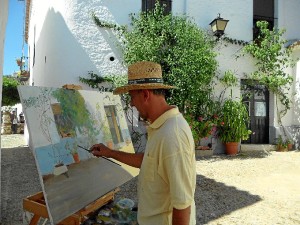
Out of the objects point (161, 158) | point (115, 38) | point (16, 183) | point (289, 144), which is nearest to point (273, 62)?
point (289, 144)

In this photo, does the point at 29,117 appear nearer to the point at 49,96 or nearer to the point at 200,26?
the point at 49,96

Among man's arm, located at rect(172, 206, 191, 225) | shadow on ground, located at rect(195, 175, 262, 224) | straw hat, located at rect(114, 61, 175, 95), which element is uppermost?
straw hat, located at rect(114, 61, 175, 95)

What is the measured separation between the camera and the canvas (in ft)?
7.06

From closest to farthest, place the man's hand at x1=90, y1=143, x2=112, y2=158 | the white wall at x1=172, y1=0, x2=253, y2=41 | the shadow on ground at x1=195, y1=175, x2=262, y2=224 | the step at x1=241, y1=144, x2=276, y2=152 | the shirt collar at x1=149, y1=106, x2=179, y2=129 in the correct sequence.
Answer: the shirt collar at x1=149, y1=106, x2=179, y2=129, the man's hand at x1=90, y1=143, x2=112, y2=158, the shadow on ground at x1=195, y1=175, x2=262, y2=224, the white wall at x1=172, y1=0, x2=253, y2=41, the step at x1=241, y1=144, x2=276, y2=152

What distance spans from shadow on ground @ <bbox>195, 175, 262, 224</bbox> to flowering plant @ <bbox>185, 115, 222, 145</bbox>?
2.75 meters

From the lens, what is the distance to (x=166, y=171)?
5.09 feet

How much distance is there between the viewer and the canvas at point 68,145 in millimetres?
2150

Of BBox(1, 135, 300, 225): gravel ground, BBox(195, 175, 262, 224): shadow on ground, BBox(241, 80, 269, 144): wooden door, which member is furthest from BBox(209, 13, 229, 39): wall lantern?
BBox(195, 175, 262, 224): shadow on ground

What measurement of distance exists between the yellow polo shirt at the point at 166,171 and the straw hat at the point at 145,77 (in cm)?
20

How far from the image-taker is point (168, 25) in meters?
8.31

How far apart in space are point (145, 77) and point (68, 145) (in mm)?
1112

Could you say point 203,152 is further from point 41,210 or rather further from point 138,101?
point 138,101

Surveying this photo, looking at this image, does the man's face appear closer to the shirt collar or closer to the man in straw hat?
the man in straw hat

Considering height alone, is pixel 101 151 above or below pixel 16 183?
above
